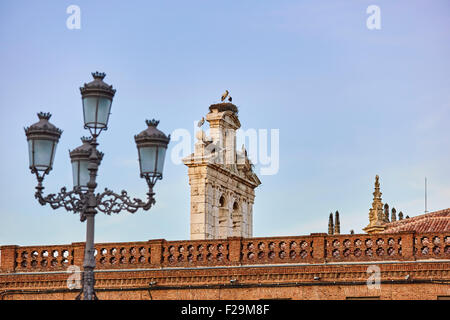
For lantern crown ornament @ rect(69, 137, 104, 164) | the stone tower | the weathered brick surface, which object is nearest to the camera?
lantern crown ornament @ rect(69, 137, 104, 164)

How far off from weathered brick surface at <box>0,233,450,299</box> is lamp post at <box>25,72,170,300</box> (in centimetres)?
950

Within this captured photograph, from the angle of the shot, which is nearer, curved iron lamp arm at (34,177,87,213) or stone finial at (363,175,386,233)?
curved iron lamp arm at (34,177,87,213)

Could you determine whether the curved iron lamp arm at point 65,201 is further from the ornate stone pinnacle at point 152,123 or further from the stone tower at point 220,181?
the stone tower at point 220,181

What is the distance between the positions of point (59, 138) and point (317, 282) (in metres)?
10.6

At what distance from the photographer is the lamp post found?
15906mm

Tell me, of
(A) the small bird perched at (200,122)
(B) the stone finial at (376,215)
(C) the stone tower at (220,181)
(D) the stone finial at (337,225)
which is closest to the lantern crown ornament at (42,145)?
(C) the stone tower at (220,181)

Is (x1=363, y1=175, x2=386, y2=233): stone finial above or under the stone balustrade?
above

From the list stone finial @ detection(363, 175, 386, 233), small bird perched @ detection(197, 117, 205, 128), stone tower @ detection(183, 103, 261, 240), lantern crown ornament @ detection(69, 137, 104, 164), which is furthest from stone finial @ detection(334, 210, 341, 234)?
lantern crown ornament @ detection(69, 137, 104, 164)

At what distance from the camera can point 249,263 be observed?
25625 millimetres

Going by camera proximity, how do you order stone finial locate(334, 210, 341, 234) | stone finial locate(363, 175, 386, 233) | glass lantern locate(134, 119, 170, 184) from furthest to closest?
stone finial locate(334, 210, 341, 234) < stone finial locate(363, 175, 386, 233) < glass lantern locate(134, 119, 170, 184)

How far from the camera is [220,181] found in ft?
97.6

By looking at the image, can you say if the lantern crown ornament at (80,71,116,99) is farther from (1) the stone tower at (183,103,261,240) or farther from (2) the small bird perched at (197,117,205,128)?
(2) the small bird perched at (197,117,205,128)
